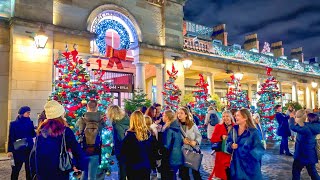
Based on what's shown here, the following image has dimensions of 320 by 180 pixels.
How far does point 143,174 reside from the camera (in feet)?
16.0

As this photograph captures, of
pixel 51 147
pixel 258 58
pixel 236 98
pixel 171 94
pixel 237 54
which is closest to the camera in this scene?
pixel 51 147

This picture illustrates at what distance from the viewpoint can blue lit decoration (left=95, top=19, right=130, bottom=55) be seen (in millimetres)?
14588

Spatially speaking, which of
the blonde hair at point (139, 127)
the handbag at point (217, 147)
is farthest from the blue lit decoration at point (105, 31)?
the blonde hair at point (139, 127)

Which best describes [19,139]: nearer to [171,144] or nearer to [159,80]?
[171,144]

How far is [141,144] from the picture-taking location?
492 centimetres

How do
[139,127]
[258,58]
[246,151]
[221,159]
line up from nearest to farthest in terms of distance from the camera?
[246,151]
[139,127]
[221,159]
[258,58]

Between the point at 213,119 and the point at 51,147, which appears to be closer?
the point at 51,147

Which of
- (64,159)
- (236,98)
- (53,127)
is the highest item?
(236,98)

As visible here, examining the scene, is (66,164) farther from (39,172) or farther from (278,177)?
(278,177)

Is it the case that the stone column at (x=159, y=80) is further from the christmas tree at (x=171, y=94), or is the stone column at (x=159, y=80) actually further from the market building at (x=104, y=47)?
the christmas tree at (x=171, y=94)

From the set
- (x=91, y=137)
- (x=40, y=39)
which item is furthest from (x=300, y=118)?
(x=40, y=39)

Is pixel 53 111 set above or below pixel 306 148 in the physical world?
above

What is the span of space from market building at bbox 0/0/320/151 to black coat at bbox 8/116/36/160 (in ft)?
18.0

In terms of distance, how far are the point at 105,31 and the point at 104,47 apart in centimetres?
82
